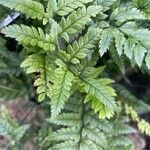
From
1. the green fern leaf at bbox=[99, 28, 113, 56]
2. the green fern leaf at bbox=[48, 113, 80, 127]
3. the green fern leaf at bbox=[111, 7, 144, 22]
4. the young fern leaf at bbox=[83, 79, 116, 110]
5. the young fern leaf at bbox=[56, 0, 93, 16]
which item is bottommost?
the green fern leaf at bbox=[48, 113, 80, 127]

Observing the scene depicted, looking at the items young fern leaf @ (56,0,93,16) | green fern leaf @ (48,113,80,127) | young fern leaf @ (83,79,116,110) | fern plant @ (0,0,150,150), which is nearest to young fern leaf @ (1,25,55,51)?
fern plant @ (0,0,150,150)

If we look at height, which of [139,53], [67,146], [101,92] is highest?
[139,53]

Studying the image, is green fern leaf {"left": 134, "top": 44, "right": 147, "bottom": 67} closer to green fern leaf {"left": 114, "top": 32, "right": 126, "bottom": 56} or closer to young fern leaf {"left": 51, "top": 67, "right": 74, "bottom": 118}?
green fern leaf {"left": 114, "top": 32, "right": 126, "bottom": 56}

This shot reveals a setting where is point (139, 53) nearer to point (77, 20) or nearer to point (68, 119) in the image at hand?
point (77, 20)

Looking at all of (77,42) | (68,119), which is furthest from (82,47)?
(68,119)

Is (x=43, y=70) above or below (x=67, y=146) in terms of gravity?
above

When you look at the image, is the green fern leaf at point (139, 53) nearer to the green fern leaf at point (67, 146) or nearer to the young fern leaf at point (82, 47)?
the young fern leaf at point (82, 47)

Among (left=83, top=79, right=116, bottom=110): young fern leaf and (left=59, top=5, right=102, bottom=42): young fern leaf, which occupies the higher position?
(left=59, top=5, right=102, bottom=42): young fern leaf
